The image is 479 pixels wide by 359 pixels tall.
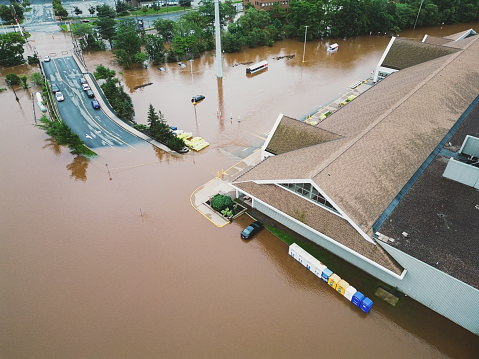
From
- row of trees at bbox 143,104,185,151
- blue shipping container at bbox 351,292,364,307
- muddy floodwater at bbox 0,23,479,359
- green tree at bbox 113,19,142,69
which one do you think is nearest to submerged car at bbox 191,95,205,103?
muddy floodwater at bbox 0,23,479,359

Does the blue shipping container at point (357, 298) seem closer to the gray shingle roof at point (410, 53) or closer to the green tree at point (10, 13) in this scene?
the gray shingle roof at point (410, 53)

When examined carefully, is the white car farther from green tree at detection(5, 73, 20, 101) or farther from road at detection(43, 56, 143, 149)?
green tree at detection(5, 73, 20, 101)

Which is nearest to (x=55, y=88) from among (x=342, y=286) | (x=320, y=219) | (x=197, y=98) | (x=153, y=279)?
(x=197, y=98)

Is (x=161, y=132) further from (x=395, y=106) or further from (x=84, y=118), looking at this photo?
(x=395, y=106)

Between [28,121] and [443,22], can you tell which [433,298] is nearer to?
[28,121]

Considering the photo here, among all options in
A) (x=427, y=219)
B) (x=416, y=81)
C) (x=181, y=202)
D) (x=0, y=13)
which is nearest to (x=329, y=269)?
(x=427, y=219)
